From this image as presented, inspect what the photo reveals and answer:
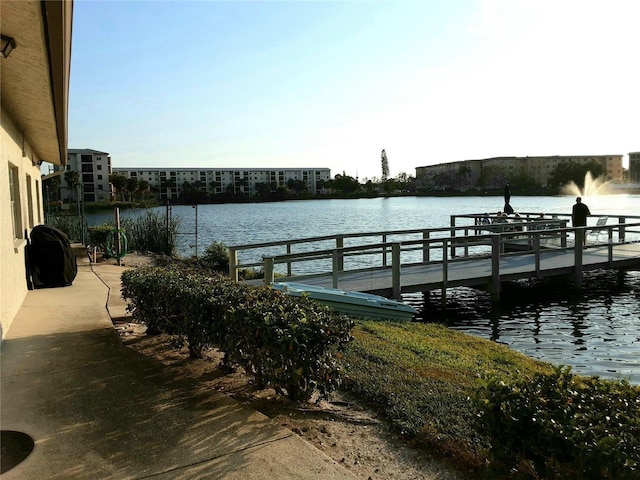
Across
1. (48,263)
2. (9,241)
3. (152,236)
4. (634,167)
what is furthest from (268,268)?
(634,167)

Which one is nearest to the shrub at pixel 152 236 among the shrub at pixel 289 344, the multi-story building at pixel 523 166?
the shrub at pixel 289 344

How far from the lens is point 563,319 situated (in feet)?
36.5

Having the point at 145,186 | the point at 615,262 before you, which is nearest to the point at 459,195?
the point at 145,186

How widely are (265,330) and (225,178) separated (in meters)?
163

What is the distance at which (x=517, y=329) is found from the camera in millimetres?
10375

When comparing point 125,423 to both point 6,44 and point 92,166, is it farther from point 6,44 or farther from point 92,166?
point 92,166

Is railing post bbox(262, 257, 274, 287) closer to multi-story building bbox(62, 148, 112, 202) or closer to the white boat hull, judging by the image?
the white boat hull

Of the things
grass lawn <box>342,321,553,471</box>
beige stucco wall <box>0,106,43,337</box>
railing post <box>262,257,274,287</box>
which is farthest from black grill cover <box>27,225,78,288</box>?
grass lawn <box>342,321,553,471</box>

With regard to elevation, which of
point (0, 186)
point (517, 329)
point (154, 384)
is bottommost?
point (517, 329)

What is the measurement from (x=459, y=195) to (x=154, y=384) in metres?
111

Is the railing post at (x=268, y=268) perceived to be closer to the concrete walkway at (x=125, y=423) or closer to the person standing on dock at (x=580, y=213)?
the concrete walkway at (x=125, y=423)

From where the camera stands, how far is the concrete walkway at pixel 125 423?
135 inches

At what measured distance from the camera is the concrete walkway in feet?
11.3

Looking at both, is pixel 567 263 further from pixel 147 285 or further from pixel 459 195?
pixel 459 195
